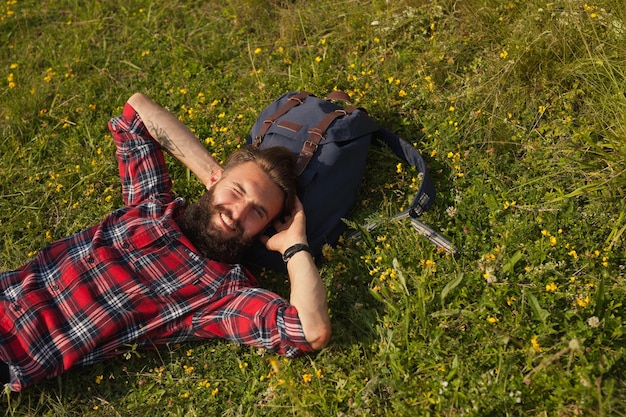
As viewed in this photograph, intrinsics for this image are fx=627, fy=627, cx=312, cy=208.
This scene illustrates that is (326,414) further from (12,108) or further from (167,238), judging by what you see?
(12,108)

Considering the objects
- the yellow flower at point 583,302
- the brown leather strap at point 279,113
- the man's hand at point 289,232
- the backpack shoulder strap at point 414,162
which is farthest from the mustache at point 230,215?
the yellow flower at point 583,302

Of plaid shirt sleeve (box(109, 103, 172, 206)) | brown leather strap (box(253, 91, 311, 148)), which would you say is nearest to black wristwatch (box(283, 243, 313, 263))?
brown leather strap (box(253, 91, 311, 148))

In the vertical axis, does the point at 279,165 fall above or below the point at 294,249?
above

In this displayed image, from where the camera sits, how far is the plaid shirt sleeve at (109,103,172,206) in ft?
15.8

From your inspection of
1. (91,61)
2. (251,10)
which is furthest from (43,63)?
(251,10)

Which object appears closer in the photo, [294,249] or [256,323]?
[256,323]

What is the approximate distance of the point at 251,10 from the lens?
656cm

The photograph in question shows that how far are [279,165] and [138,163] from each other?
1.21 meters

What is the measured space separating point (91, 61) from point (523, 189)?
466 centimetres

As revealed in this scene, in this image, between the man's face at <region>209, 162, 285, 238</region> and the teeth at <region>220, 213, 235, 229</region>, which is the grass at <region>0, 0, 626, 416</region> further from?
the teeth at <region>220, 213, 235, 229</region>

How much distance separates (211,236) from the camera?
14.3ft

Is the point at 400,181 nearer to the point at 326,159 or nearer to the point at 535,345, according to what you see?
the point at 326,159

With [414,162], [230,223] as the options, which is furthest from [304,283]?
[414,162]

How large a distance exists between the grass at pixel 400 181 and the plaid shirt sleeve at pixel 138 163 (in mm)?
583
